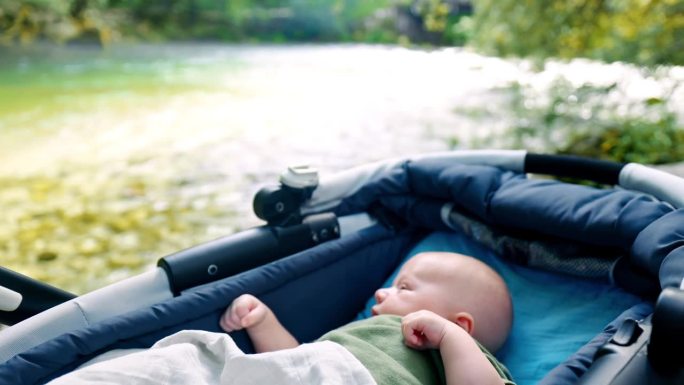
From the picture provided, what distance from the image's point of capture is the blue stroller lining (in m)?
1.41

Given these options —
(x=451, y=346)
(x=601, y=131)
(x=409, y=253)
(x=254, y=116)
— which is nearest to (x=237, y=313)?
(x=451, y=346)

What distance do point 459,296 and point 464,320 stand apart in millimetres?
50

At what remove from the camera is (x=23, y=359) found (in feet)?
3.59

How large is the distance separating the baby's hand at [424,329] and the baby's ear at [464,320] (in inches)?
4.4

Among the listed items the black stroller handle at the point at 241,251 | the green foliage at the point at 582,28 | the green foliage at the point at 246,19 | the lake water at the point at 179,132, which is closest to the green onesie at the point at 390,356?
the black stroller handle at the point at 241,251

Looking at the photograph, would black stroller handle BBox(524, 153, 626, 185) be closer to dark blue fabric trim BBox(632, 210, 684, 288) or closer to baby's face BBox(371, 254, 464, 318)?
dark blue fabric trim BBox(632, 210, 684, 288)

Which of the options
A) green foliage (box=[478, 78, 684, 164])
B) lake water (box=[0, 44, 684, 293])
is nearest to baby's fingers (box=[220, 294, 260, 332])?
lake water (box=[0, 44, 684, 293])

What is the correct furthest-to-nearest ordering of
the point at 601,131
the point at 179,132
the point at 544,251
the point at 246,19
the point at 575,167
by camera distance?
1. the point at 246,19
2. the point at 179,132
3. the point at 601,131
4. the point at 575,167
5. the point at 544,251

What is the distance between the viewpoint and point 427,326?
4.01 feet

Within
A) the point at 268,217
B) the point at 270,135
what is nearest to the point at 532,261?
the point at 268,217

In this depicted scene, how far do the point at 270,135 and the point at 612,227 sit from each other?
4258mm

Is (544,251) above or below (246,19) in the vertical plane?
above

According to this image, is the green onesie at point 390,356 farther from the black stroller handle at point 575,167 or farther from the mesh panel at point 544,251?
the black stroller handle at point 575,167

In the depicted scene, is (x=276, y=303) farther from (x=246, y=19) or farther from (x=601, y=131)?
(x=246, y=19)
